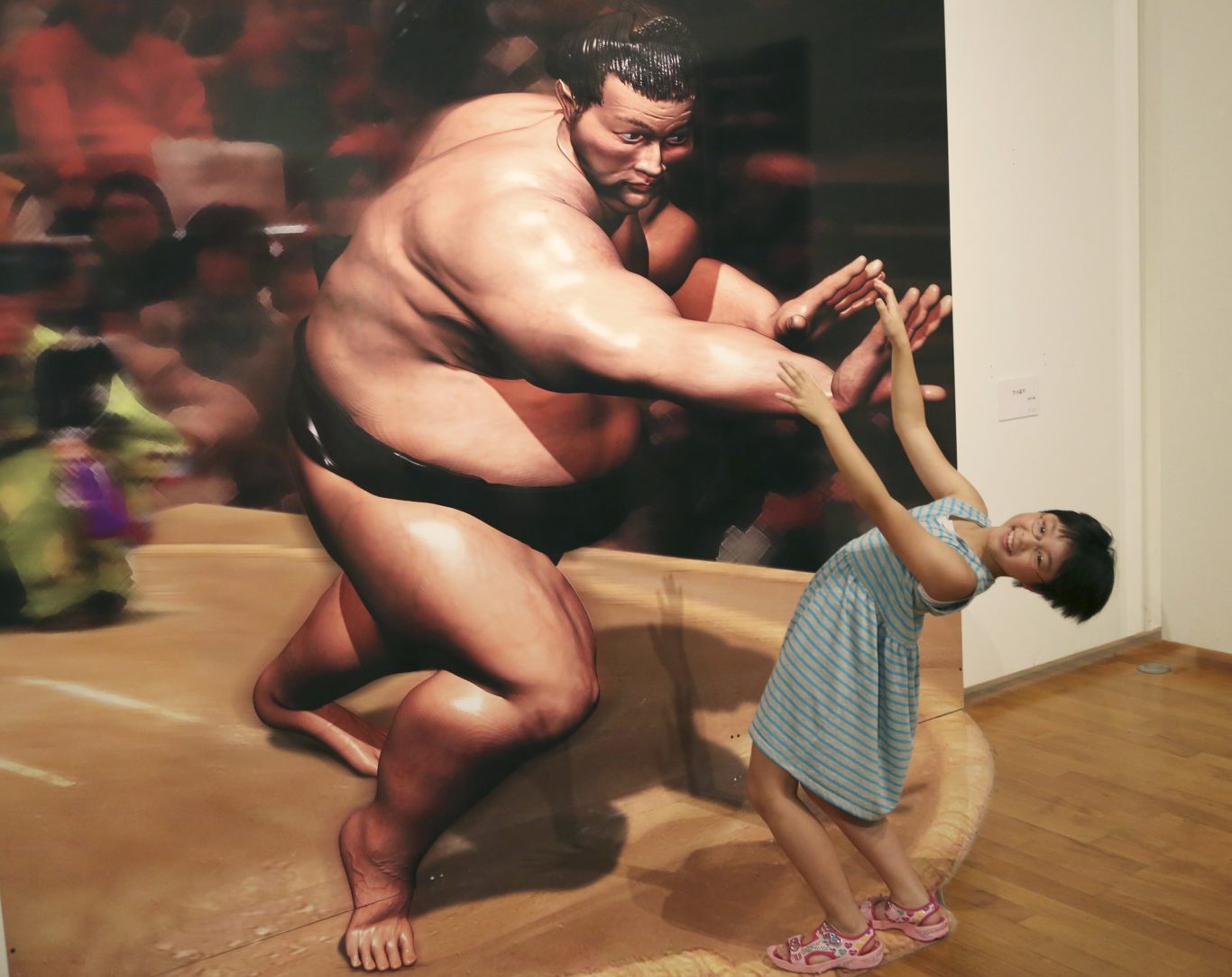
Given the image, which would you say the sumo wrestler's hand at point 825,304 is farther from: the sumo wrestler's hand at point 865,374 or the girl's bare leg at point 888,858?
the girl's bare leg at point 888,858

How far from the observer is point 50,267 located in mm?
1984

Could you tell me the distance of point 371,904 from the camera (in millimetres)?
2309

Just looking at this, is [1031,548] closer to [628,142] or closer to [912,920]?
[912,920]

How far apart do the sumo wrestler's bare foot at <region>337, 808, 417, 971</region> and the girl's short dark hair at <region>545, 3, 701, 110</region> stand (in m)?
1.58

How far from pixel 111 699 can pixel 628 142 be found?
5.03ft

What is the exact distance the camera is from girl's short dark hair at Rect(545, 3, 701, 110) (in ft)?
8.11

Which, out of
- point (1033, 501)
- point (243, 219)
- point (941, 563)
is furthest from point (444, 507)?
point (1033, 501)

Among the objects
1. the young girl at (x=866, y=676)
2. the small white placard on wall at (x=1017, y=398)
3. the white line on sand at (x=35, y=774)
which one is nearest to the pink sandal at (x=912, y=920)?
the young girl at (x=866, y=676)

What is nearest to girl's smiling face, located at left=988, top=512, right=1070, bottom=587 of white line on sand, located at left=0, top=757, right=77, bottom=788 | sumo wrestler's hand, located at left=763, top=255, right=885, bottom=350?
sumo wrestler's hand, located at left=763, top=255, right=885, bottom=350

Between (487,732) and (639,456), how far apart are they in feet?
2.29

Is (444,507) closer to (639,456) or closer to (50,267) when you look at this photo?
(639,456)

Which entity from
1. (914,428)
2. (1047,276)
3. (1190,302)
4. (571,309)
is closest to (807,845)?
(914,428)

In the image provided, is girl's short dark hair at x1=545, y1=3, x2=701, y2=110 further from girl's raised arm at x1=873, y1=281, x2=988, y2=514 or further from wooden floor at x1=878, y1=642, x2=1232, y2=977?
wooden floor at x1=878, y1=642, x2=1232, y2=977

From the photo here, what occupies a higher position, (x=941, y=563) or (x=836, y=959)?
(x=941, y=563)
